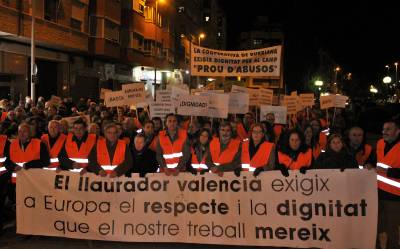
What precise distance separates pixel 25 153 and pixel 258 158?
10.6 feet

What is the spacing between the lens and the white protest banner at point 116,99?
13.0m

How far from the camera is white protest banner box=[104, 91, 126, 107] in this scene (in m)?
13.0

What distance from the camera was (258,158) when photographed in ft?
22.7

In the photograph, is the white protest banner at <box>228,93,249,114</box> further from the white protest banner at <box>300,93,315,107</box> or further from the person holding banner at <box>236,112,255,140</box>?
the white protest banner at <box>300,93,315,107</box>

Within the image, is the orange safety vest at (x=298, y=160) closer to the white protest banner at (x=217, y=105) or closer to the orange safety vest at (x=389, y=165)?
the orange safety vest at (x=389, y=165)

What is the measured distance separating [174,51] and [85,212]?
155ft

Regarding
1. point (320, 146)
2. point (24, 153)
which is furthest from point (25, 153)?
point (320, 146)

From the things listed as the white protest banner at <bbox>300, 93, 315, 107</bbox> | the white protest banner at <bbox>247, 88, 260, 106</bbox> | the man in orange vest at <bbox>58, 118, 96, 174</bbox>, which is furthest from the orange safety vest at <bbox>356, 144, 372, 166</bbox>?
the white protest banner at <bbox>300, 93, 315, 107</bbox>

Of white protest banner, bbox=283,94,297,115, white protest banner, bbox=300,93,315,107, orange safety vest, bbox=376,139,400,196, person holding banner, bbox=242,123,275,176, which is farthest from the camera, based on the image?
white protest banner, bbox=300,93,315,107

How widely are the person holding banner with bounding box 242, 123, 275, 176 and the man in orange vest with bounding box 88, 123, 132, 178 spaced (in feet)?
5.18

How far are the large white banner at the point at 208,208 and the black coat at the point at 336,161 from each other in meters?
0.14

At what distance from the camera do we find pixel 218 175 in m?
6.77

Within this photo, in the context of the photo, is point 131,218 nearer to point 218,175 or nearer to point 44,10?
point 218,175

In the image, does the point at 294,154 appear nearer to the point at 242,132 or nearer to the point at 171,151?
the point at 171,151
